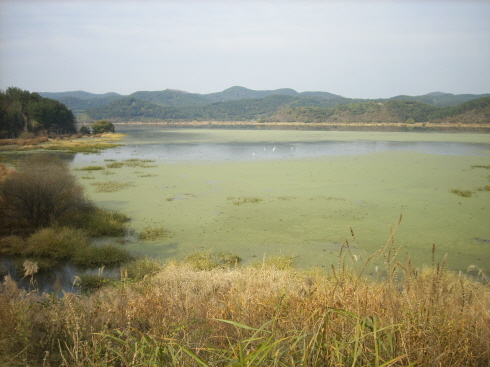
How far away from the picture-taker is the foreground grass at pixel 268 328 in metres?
1.92

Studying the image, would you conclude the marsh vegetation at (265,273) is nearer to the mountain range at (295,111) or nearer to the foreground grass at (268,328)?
the foreground grass at (268,328)

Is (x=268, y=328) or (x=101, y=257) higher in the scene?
(x=268, y=328)

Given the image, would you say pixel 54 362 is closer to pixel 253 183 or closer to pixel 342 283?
pixel 342 283

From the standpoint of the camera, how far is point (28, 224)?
27.6 ft

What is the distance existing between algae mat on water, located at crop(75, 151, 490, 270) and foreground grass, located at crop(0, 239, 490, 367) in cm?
216

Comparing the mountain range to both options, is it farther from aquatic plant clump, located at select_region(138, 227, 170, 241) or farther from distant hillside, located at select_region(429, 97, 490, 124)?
aquatic plant clump, located at select_region(138, 227, 170, 241)

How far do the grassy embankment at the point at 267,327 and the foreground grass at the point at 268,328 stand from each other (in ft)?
0.04

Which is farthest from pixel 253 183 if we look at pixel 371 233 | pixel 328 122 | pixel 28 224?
pixel 328 122

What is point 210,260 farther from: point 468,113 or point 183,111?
point 183,111

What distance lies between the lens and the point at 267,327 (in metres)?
2.46

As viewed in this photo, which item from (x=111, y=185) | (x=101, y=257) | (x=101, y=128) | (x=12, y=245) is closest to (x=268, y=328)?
(x=101, y=257)

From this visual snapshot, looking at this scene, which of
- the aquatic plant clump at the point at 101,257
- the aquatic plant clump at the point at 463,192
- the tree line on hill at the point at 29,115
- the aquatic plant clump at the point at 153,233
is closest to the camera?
the aquatic plant clump at the point at 101,257

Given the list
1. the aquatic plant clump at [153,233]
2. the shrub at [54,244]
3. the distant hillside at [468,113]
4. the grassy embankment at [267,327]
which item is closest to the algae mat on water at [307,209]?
the aquatic plant clump at [153,233]

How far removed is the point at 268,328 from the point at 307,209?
8035 mm
